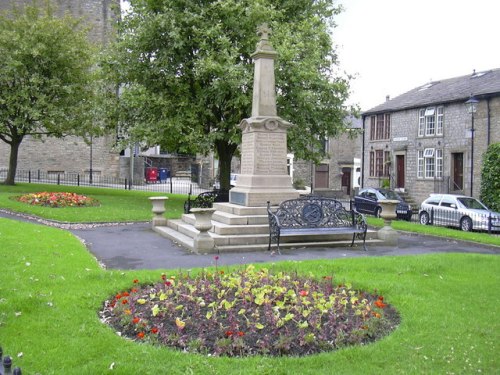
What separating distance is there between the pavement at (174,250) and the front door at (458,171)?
1886 cm

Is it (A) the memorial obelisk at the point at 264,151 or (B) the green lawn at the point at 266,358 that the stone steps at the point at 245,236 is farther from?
(B) the green lawn at the point at 266,358

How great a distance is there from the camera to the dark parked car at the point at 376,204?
2625cm

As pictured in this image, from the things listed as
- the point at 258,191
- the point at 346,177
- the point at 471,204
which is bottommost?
the point at 471,204

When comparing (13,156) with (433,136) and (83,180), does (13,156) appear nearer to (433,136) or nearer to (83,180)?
(83,180)

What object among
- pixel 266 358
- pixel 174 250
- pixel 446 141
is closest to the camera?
pixel 266 358

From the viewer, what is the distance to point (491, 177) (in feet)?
90.9

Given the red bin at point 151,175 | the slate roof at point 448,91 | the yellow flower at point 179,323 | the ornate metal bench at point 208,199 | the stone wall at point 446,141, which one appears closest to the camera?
the yellow flower at point 179,323

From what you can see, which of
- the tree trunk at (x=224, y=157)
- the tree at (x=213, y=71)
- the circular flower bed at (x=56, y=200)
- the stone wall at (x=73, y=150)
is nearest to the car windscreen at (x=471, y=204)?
the tree at (x=213, y=71)

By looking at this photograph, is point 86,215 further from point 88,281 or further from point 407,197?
point 407,197

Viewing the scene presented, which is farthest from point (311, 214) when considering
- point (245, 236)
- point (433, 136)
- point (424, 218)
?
point (433, 136)

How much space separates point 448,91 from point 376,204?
1280 centimetres

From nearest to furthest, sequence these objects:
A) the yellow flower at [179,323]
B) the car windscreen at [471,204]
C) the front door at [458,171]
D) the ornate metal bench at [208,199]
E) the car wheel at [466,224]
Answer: the yellow flower at [179,323], the ornate metal bench at [208,199], the car wheel at [466,224], the car windscreen at [471,204], the front door at [458,171]

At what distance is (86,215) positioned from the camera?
1723 cm

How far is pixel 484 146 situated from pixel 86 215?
23736mm
